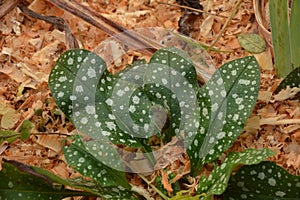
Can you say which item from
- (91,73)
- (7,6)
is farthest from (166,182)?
(7,6)

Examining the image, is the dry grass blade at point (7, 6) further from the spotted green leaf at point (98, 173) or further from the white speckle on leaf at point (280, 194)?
the white speckle on leaf at point (280, 194)

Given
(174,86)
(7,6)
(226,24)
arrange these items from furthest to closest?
(7,6), (226,24), (174,86)

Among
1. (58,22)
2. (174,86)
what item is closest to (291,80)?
(174,86)

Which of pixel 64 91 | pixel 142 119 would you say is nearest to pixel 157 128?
pixel 142 119

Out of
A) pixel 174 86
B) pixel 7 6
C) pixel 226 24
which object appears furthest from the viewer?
pixel 7 6

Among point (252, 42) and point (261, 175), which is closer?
point (261, 175)

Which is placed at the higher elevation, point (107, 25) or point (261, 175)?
point (107, 25)

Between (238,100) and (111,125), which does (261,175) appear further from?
(111,125)
